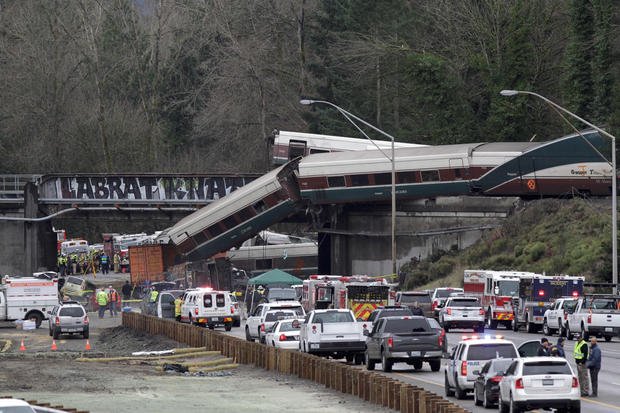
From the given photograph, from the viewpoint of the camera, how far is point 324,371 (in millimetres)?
33906

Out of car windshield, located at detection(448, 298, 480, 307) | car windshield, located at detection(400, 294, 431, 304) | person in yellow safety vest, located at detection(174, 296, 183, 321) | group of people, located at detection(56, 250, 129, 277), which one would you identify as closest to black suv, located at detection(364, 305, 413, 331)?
car windshield, located at detection(448, 298, 480, 307)

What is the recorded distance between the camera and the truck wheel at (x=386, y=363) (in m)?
36.3

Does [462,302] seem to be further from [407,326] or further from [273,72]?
[273,72]

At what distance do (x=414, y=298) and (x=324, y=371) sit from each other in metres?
24.9

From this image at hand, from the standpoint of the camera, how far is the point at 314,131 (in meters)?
103

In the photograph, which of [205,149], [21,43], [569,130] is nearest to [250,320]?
[569,130]

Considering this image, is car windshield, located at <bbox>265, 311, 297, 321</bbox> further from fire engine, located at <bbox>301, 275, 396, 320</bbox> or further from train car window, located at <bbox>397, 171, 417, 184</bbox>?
train car window, located at <bbox>397, 171, 417, 184</bbox>

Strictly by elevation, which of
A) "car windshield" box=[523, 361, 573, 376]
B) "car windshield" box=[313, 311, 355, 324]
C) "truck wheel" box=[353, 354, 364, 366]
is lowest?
"truck wheel" box=[353, 354, 364, 366]

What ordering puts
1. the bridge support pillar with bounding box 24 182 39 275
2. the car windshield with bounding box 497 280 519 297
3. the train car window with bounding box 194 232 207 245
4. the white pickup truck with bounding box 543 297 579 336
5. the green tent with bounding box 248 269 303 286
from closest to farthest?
1. the white pickup truck with bounding box 543 297 579 336
2. the car windshield with bounding box 497 280 519 297
3. the green tent with bounding box 248 269 303 286
4. the train car window with bounding box 194 232 207 245
5. the bridge support pillar with bounding box 24 182 39 275

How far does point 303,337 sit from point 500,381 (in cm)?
1357

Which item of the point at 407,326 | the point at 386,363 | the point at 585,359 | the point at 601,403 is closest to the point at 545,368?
the point at 601,403

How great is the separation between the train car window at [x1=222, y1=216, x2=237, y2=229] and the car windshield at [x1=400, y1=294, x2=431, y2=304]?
20.5m

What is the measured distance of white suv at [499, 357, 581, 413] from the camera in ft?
85.0

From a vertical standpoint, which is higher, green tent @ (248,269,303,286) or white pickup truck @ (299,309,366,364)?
green tent @ (248,269,303,286)
